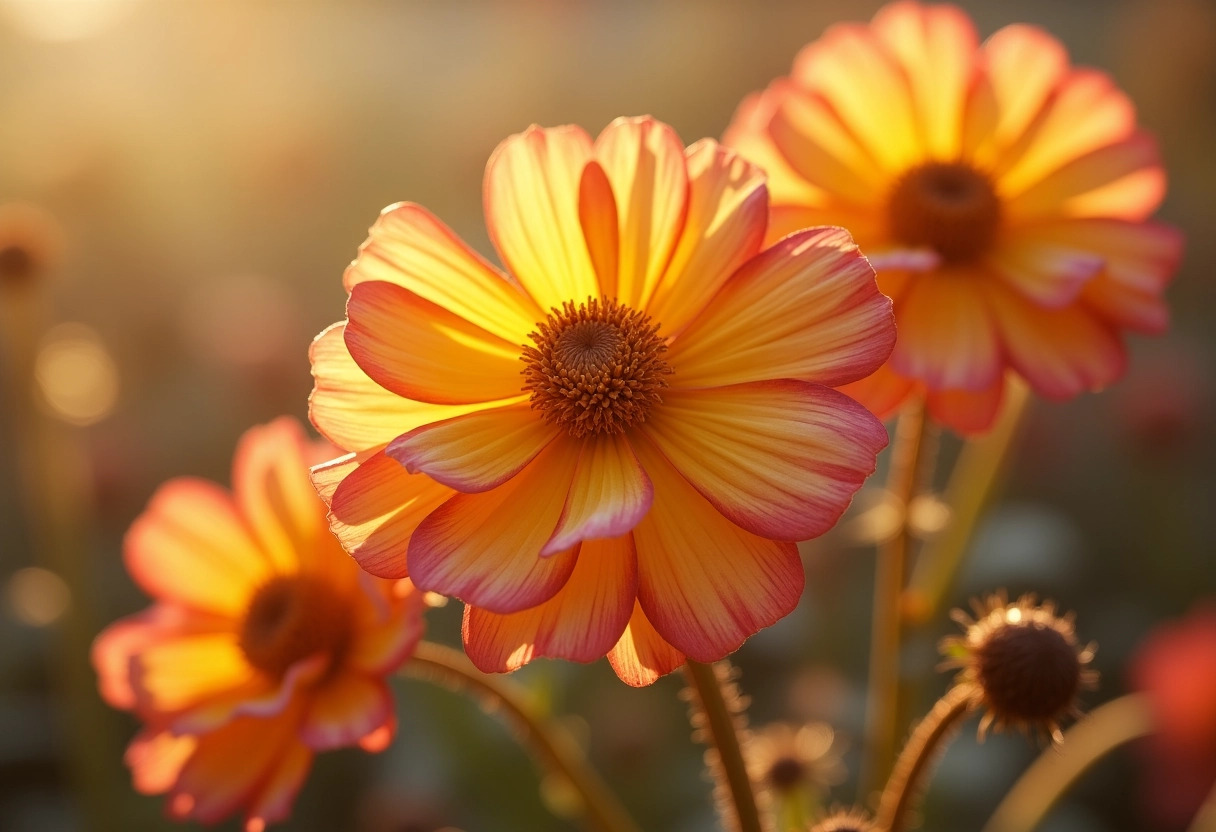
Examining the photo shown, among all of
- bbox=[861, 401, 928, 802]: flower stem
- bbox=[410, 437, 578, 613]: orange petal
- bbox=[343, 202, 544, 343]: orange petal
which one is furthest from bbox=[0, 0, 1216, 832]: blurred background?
bbox=[343, 202, 544, 343]: orange petal

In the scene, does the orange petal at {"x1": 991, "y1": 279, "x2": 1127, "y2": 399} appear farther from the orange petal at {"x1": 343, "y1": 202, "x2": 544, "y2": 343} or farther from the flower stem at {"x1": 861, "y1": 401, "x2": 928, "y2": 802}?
the orange petal at {"x1": 343, "y1": 202, "x2": 544, "y2": 343}

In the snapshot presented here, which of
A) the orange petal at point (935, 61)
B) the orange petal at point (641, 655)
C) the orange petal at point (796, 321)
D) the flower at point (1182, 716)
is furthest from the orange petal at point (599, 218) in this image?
the flower at point (1182, 716)

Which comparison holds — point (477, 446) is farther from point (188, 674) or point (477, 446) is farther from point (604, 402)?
point (188, 674)

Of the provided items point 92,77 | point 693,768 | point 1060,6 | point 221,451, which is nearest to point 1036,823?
point 693,768

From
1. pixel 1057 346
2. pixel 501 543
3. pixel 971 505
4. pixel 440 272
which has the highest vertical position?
pixel 440 272

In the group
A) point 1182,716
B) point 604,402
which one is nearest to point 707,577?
point 604,402
